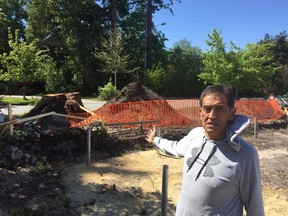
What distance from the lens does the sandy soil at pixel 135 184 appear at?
5.32 meters

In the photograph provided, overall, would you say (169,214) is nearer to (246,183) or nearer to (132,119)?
(246,183)

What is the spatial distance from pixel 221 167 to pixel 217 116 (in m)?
0.32

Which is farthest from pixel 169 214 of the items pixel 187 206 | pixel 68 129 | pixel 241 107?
pixel 241 107

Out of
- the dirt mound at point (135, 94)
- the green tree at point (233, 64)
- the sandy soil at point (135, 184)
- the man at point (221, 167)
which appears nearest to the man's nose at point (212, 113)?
the man at point (221, 167)

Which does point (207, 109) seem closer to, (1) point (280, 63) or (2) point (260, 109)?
(2) point (260, 109)

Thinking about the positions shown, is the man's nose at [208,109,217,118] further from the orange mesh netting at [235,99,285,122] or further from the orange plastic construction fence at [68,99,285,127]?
the orange mesh netting at [235,99,285,122]

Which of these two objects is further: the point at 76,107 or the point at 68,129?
the point at 76,107

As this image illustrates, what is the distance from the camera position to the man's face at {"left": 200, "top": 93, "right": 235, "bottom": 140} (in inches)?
77.2

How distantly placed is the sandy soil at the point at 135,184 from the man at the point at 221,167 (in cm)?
338

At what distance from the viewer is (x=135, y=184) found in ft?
21.1

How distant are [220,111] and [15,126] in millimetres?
7160

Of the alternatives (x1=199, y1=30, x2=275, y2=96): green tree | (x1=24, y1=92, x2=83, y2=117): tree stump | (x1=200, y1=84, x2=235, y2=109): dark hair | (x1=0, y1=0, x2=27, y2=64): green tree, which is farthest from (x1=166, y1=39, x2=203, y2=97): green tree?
(x1=200, y1=84, x2=235, y2=109): dark hair

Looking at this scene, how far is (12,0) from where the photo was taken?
150 feet

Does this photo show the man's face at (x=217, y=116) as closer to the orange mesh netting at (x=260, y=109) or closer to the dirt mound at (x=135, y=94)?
the dirt mound at (x=135, y=94)
